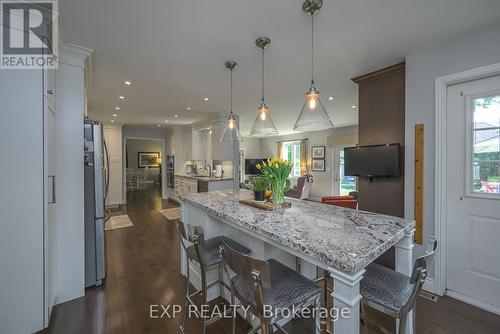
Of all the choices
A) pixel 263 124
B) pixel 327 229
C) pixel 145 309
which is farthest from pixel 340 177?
pixel 145 309

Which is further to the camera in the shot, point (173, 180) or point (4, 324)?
point (173, 180)

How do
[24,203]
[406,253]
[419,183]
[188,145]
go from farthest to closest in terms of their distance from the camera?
[188,145] < [419,183] < [24,203] < [406,253]

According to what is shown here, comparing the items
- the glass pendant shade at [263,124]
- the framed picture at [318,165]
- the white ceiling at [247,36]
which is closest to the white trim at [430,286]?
the glass pendant shade at [263,124]

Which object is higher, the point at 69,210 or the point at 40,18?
the point at 40,18

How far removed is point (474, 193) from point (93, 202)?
3912 mm

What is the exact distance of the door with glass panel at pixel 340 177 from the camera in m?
6.93

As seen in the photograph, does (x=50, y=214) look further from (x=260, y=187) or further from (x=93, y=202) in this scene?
(x=260, y=187)

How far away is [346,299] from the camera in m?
0.91

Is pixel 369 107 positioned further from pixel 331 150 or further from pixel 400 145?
pixel 331 150

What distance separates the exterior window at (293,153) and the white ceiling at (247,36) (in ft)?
17.0

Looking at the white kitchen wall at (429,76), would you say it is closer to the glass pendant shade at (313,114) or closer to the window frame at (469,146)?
the window frame at (469,146)

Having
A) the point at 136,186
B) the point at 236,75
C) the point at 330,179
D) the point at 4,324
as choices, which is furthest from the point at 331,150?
the point at 136,186

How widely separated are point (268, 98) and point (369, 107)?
173 cm

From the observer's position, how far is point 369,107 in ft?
9.18
